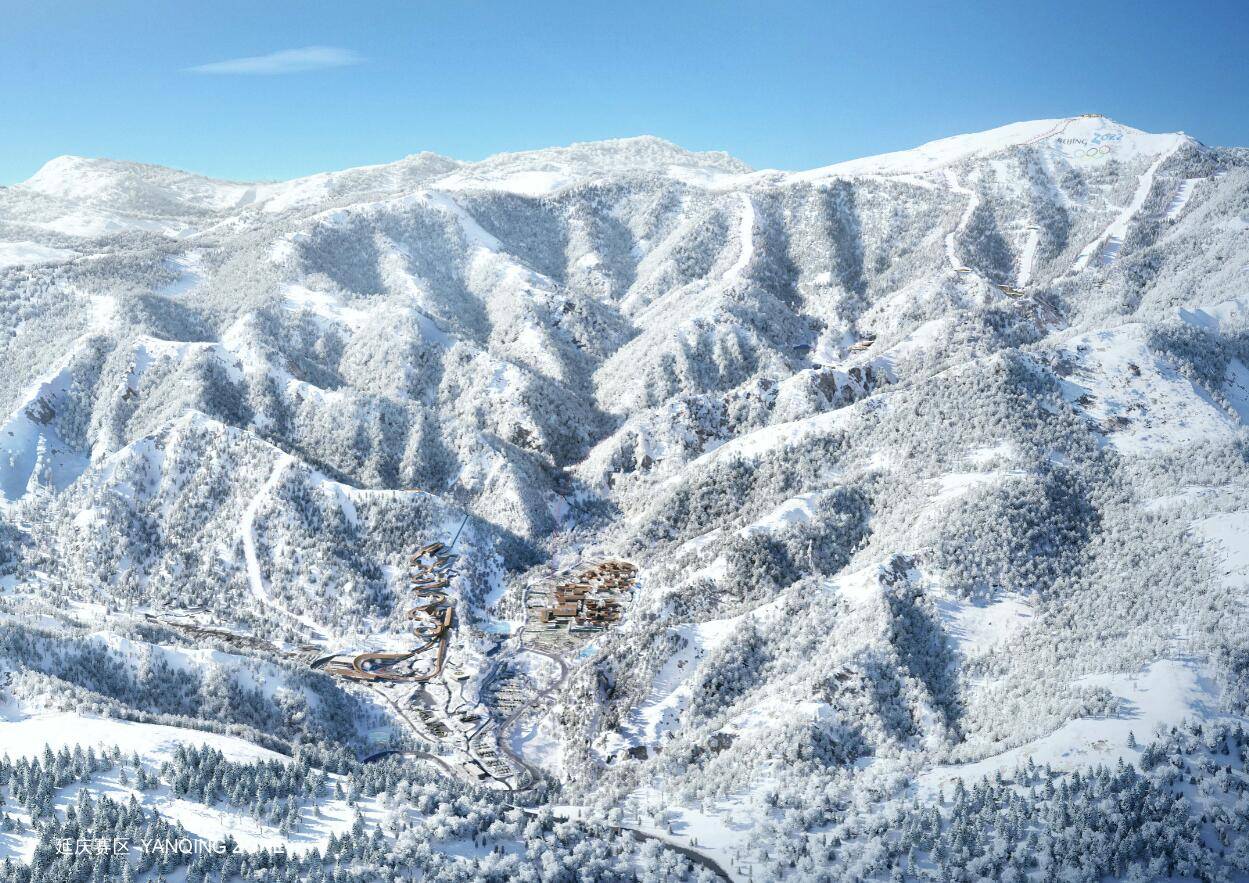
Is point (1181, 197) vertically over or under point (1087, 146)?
under

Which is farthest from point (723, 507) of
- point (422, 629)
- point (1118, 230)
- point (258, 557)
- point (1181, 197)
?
point (1181, 197)

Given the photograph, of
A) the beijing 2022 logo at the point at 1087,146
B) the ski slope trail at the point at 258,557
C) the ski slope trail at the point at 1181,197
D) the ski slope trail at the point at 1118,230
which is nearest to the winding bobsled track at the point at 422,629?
the ski slope trail at the point at 258,557

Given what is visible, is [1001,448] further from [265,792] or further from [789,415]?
[265,792]

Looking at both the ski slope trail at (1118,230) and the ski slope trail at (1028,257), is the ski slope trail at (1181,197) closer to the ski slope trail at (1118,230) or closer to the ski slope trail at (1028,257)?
the ski slope trail at (1118,230)

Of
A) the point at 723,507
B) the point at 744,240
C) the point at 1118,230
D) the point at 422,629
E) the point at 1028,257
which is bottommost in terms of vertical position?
the point at 422,629

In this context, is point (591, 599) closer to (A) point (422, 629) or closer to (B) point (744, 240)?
(A) point (422, 629)
